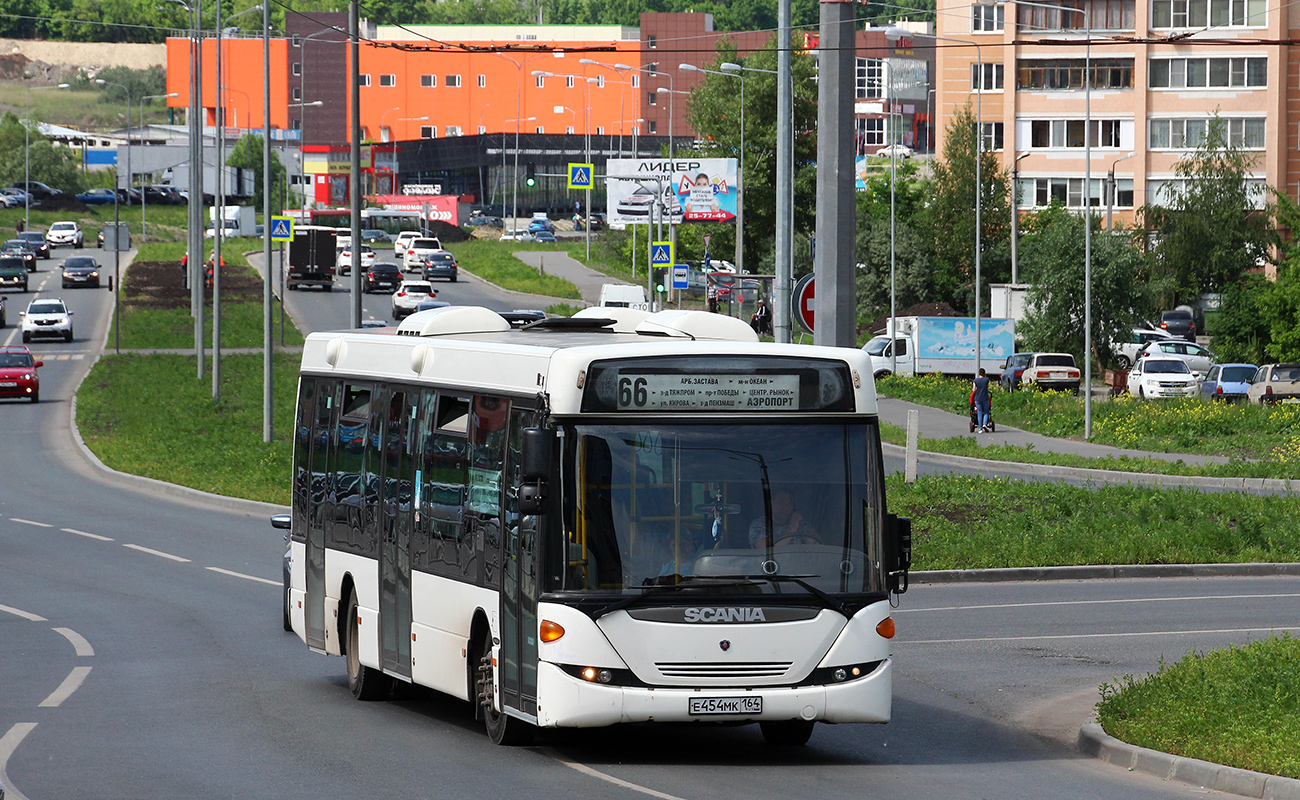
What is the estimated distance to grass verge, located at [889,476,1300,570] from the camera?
2216 centimetres

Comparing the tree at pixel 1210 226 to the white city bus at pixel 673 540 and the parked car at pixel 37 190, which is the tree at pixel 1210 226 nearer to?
the white city bus at pixel 673 540

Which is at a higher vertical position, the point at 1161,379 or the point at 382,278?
the point at 382,278

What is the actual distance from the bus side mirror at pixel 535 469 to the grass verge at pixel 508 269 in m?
75.2

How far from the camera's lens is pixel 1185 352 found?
64.3 m

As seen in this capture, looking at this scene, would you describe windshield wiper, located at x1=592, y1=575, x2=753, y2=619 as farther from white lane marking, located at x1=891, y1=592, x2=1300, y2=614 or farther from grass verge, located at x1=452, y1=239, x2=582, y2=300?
grass verge, located at x1=452, y1=239, x2=582, y2=300

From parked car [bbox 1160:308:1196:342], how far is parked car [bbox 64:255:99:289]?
50.1 meters

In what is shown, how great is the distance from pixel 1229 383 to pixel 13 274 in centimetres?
5555

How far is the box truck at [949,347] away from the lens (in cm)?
6372

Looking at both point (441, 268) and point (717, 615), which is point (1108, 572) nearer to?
point (717, 615)

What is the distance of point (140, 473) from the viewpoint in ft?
116

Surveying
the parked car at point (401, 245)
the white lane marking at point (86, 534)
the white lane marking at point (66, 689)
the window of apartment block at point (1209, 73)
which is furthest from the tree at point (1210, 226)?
the white lane marking at point (66, 689)

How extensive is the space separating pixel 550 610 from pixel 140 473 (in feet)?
88.3

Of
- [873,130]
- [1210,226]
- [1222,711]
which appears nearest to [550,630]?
[1222,711]

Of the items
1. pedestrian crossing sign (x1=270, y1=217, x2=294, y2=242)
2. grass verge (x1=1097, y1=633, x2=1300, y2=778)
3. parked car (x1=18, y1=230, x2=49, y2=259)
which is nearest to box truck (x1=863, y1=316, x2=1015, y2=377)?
pedestrian crossing sign (x1=270, y1=217, x2=294, y2=242)
